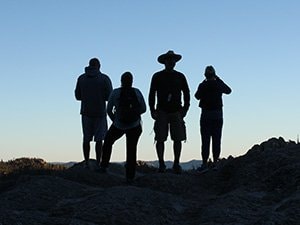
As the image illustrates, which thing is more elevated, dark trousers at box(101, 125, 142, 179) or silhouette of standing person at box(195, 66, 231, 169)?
silhouette of standing person at box(195, 66, 231, 169)

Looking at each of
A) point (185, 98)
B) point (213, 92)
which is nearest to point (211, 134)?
point (213, 92)

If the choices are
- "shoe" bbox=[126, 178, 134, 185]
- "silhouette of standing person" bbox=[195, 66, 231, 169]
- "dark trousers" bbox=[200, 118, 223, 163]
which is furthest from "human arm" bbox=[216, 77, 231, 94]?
"shoe" bbox=[126, 178, 134, 185]

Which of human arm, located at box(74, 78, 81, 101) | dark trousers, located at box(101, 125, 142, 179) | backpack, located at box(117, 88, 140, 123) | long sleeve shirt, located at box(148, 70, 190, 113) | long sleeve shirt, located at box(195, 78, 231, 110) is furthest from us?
long sleeve shirt, located at box(195, 78, 231, 110)

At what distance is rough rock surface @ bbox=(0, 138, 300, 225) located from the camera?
7.96m

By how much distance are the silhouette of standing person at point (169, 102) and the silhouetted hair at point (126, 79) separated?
105 cm

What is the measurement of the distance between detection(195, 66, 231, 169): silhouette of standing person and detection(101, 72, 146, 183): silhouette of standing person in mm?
2558

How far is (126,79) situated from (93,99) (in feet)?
5.47

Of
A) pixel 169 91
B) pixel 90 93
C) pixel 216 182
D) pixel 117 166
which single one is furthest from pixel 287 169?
pixel 117 166

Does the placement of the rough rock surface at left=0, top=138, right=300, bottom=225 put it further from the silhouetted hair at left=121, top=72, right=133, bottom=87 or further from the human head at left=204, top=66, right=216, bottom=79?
the human head at left=204, top=66, right=216, bottom=79

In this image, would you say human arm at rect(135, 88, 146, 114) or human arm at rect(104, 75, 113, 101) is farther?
human arm at rect(104, 75, 113, 101)

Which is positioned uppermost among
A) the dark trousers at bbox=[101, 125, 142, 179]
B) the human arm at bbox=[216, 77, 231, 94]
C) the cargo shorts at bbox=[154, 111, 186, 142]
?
the human arm at bbox=[216, 77, 231, 94]

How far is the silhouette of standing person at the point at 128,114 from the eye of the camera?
37.7 ft

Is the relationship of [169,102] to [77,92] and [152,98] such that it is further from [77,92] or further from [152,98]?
[77,92]

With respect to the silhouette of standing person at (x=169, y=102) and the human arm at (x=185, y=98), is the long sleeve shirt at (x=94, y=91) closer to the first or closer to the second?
the silhouette of standing person at (x=169, y=102)
